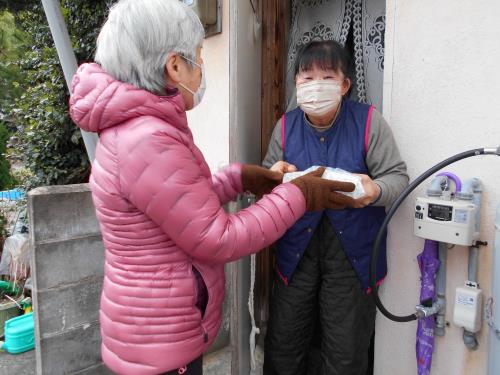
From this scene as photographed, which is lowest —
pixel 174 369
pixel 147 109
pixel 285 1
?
pixel 174 369

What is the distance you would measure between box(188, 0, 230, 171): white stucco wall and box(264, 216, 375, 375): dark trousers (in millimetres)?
1136

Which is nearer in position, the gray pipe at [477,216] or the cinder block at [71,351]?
the gray pipe at [477,216]

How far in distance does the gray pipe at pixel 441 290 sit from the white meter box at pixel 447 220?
0.17 metres

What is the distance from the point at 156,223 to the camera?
50.2 inches

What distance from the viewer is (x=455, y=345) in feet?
5.98

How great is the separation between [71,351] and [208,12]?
2480mm

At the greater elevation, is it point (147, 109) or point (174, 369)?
point (147, 109)

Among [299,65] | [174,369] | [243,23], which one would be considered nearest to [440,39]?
[299,65]

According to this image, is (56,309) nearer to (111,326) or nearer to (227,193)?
(111,326)

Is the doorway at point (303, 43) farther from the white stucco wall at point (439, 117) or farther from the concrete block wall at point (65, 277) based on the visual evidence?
the concrete block wall at point (65, 277)

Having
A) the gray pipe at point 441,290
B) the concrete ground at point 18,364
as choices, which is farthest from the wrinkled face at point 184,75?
the concrete ground at point 18,364

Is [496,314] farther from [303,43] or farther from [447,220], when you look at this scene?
[303,43]

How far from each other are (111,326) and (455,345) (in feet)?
5.31

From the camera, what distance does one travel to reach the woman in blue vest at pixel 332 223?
187 cm
